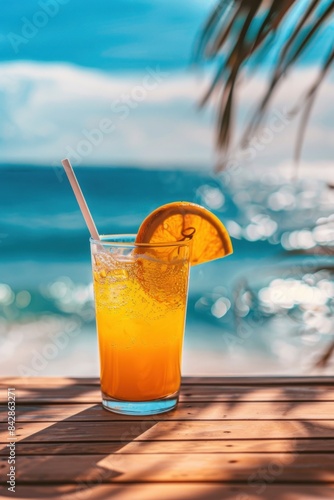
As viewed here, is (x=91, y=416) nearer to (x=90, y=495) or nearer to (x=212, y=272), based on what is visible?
(x=90, y=495)

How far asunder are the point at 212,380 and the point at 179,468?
0.36 metres

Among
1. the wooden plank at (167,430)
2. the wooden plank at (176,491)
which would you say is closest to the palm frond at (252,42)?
the wooden plank at (167,430)

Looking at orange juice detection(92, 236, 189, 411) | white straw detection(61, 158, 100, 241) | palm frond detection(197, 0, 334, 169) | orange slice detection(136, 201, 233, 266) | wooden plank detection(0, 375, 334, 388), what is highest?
palm frond detection(197, 0, 334, 169)

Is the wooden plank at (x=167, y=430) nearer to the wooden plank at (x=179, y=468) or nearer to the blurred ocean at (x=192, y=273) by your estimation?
the wooden plank at (x=179, y=468)

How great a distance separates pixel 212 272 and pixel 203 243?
18.9 feet

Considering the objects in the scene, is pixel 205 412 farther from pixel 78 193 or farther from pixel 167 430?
pixel 78 193

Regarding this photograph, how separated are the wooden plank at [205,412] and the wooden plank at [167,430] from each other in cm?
2

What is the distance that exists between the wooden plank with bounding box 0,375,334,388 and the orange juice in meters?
0.12

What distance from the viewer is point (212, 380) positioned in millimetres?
1110

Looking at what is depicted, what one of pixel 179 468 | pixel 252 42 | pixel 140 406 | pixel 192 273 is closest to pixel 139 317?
pixel 140 406

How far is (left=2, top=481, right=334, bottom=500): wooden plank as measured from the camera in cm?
68

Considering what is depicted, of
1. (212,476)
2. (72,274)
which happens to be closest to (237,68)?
(212,476)

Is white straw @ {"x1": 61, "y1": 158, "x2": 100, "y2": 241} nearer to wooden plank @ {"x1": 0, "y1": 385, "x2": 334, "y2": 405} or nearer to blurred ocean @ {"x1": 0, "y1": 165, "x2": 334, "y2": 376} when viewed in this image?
wooden plank @ {"x1": 0, "y1": 385, "x2": 334, "y2": 405}

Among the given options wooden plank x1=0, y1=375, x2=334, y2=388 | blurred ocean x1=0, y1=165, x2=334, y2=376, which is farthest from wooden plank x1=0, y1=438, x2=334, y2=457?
blurred ocean x1=0, y1=165, x2=334, y2=376
